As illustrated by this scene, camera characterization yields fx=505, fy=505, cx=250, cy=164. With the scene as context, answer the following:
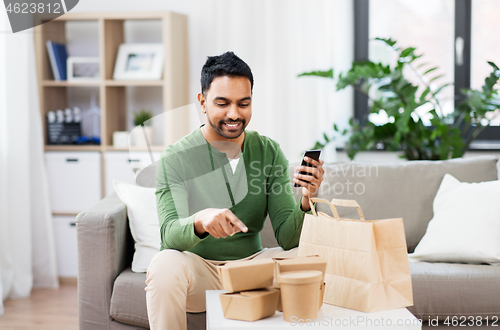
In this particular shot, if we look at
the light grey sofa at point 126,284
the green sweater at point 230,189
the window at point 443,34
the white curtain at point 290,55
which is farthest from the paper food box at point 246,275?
the window at point 443,34

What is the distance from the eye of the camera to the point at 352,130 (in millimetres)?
2787

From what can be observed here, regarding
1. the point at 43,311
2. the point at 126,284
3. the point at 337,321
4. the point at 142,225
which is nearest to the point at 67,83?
the point at 43,311

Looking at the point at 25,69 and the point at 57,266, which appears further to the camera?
the point at 57,266

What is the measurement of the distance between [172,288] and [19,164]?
1726 mm

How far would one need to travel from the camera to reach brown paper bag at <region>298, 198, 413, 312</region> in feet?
3.73

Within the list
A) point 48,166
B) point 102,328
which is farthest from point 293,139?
point 102,328

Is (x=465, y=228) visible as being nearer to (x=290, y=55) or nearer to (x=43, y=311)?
(x=290, y=55)

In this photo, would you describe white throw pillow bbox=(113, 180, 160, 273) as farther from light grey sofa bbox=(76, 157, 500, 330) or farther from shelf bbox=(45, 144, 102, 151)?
shelf bbox=(45, 144, 102, 151)

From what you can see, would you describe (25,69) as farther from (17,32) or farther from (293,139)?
(293,139)

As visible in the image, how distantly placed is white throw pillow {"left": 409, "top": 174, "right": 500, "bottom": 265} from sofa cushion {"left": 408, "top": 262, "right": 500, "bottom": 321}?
0.10 meters

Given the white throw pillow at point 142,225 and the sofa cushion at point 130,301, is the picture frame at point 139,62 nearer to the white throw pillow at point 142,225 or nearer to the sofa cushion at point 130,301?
the white throw pillow at point 142,225

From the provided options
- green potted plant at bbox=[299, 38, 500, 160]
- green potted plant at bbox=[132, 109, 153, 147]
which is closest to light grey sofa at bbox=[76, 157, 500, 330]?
green potted plant at bbox=[132, 109, 153, 147]

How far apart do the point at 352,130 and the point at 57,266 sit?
186cm

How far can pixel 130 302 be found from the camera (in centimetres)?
173
